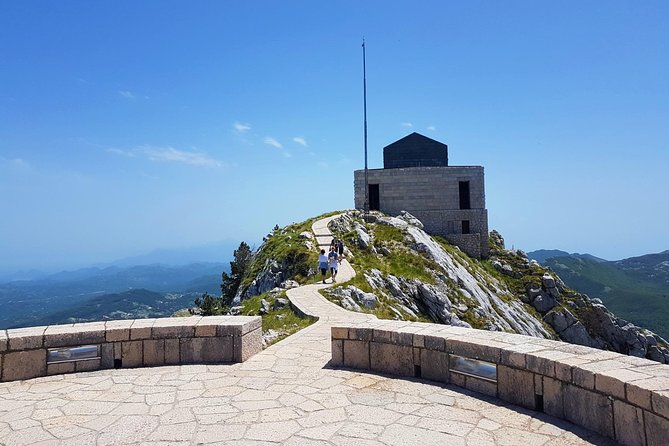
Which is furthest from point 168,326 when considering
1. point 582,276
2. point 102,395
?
point 582,276

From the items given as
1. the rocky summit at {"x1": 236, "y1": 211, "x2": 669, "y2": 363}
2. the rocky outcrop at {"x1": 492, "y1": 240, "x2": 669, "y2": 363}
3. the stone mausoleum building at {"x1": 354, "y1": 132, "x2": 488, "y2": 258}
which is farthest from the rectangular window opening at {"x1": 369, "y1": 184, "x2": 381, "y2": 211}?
the rocky outcrop at {"x1": 492, "y1": 240, "x2": 669, "y2": 363}

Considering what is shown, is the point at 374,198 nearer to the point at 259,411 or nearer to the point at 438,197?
the point at 438,197

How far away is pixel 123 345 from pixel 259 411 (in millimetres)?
3575

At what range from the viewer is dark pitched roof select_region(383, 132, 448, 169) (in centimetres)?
4784

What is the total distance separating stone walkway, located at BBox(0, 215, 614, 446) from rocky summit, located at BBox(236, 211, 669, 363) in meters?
9.62

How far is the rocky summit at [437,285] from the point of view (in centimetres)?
2328

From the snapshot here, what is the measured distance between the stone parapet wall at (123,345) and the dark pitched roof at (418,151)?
41.1 metres

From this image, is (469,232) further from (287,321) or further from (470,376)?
(470,376)

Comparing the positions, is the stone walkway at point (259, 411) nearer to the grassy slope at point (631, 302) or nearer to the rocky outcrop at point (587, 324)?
the rocky outcrop at point (587, 324)

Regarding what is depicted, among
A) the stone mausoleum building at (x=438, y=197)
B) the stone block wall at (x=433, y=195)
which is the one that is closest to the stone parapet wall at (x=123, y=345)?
the stone mausoleum building at (x=438, y=197)

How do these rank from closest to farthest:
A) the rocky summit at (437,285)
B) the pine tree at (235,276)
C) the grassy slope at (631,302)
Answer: the rocky summit at (437,285)
the pine tree at (235,276)
the grassy slope at (631,302)

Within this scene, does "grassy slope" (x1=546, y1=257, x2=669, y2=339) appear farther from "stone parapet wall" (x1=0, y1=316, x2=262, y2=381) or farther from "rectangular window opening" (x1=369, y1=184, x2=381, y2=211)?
"stone parapet wall" (x1=0, y1=316, x2=262, y2=381)

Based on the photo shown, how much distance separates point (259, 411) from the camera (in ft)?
20.0

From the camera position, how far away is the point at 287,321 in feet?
47.0
